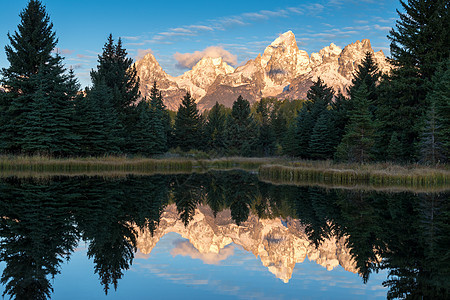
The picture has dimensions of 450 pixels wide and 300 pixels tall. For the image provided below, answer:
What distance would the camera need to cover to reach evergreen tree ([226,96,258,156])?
8356 centimetres

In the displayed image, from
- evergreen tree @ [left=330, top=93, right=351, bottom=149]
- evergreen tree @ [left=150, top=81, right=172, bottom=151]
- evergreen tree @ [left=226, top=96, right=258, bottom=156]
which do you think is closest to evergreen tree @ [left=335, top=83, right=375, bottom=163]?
evergreen tree @ [left=330, top=93, right=351, bottom=149]

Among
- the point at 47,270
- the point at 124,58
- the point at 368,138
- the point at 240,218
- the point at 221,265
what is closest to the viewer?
the point at 47,270

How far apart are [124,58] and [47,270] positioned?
5413 centimetres

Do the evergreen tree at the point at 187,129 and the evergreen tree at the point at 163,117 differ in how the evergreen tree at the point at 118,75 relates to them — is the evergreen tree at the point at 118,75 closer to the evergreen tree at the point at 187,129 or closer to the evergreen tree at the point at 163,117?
the evergreen tree at the point at 163,117

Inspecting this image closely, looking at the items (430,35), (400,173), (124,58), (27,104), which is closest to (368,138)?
(400,173)

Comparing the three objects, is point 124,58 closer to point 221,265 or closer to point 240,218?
point 240,218

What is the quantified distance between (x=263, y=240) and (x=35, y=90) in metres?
34.9

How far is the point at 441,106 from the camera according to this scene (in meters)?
32.8

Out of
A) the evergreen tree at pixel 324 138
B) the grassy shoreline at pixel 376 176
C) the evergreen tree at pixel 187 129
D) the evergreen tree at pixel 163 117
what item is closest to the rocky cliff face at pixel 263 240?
the grassy shoreline at pixel 376 176

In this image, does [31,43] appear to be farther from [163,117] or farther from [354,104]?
[163,117]

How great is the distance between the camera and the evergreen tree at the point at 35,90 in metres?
36.5

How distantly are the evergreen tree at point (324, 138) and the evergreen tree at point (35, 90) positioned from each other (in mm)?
28496

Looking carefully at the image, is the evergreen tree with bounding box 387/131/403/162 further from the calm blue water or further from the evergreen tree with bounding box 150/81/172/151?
the evergreen tree with bounding box 150/81/172/151

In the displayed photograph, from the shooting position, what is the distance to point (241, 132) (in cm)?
8462
